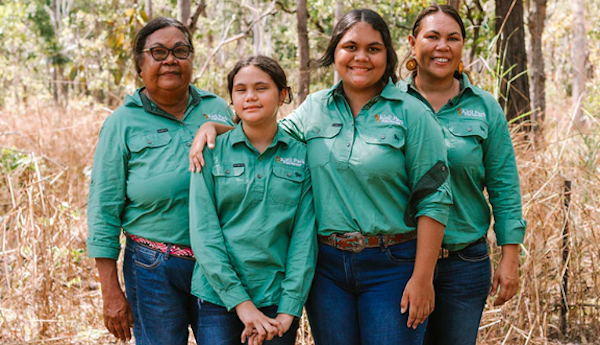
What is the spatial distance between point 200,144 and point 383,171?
0.68 meters

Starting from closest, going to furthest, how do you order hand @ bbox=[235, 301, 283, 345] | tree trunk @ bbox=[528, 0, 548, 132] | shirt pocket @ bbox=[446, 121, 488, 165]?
hand @ bbox=[235, 301, 283, 345] < shirt pocket @ bbox=[446, 121, 488, 165] < tree trunk @ bbox=[528, 0, 548, 132]

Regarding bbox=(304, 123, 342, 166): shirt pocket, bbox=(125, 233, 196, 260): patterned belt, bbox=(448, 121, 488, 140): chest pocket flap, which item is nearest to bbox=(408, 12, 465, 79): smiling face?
bbox=(448, 121, 488, 140): chest pocket flap

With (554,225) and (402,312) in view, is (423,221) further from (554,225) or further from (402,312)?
(554,225)

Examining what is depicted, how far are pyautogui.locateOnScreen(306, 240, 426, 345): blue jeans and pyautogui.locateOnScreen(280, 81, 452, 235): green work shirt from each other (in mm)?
94

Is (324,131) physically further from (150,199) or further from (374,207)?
(150,199)

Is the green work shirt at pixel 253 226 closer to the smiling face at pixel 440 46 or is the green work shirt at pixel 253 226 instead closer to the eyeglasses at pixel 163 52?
the eyeglasses at pixel 163 52

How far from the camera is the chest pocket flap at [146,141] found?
2.28 meters

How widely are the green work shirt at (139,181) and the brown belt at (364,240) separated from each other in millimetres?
608

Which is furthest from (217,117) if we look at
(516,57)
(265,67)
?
(516,57)

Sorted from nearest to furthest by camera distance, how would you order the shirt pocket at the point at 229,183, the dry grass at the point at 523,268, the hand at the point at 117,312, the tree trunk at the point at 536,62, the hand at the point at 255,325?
the hand at the point at 255,325 < the shirt pocket at the point at 229,183 < the hand at the point at 117,312 < the dry grass at the point at 523,268 < the tree trunk at the point at 536,62

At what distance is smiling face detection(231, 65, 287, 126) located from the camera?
2129 millimetres

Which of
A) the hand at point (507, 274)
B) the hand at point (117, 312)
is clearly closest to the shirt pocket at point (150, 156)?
the hand at point (117, 312)

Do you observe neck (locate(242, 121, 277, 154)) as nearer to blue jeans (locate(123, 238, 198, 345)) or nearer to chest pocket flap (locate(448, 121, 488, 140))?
blue jeans (locate(123, 238, 198, 345))

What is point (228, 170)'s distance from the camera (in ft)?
6.98
